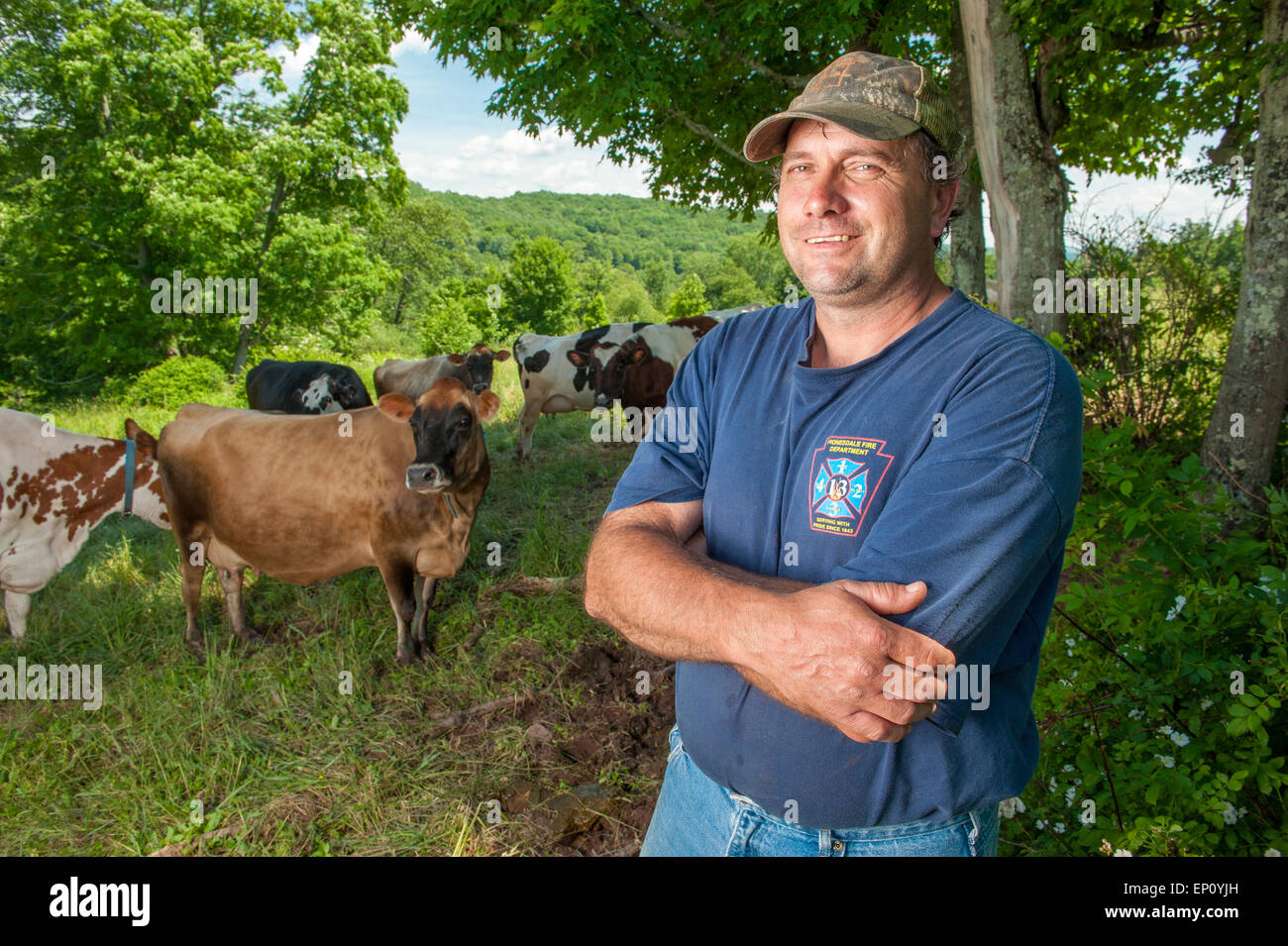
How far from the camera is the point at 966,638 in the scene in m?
1.27

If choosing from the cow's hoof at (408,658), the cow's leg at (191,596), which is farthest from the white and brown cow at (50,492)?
the cow's hoof at (408,658)

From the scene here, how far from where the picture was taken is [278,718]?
464 cm

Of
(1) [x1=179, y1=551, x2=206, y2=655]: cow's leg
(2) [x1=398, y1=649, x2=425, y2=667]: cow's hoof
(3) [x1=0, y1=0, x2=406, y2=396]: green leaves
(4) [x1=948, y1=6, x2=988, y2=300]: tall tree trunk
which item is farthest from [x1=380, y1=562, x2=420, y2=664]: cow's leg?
(3) [x1=0, y1=0, x2=406, y2=396]: green leaves

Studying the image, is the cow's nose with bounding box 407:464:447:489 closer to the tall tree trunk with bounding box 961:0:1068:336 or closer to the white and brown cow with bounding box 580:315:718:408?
the tall tree trunk with bounding box 961:0:1068:336

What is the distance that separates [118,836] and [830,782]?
154 inches

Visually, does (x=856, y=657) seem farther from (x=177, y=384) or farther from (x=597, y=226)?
(x=597, y=226)

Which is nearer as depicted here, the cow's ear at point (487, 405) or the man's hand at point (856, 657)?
the man's hand at point (856, 657)

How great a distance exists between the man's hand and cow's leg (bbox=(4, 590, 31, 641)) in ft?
22.5

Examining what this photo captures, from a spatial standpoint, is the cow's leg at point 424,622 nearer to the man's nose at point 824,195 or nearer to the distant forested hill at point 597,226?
the man's nose at point 824,195

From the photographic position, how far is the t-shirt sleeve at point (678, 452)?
1804mm

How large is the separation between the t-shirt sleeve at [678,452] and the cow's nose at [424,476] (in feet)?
10.6

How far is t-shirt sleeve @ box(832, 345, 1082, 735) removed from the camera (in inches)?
49.1

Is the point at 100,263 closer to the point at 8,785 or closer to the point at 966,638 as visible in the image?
the point at 8,785

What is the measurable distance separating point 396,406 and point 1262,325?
5.96 metres
